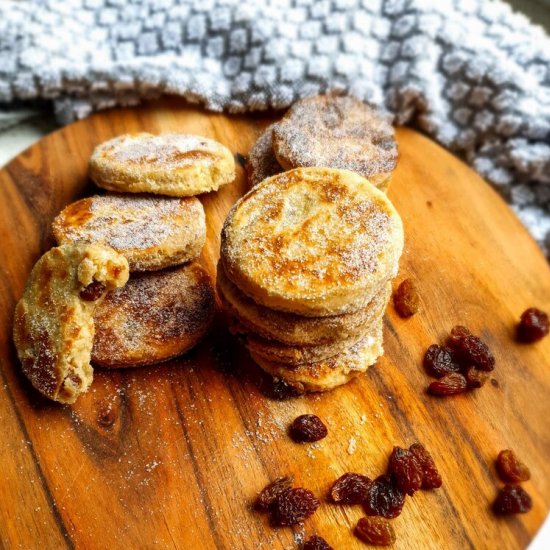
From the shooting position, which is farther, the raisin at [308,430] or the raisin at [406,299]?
the raisin at [406,299]

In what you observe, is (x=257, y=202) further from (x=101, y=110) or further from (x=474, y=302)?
(x=101, y=110)

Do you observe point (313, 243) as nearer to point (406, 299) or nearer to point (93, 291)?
point (406, 299)

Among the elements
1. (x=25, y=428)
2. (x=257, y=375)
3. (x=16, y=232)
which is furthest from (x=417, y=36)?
(x=25, y=428)

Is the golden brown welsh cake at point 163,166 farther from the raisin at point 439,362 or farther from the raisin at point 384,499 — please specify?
the raisin at point 384,499

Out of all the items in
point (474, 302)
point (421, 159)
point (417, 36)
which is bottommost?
point (474, 302)

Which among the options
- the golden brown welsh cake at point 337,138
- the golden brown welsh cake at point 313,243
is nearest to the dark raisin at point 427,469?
the golden brown welsh cake at point 313,243

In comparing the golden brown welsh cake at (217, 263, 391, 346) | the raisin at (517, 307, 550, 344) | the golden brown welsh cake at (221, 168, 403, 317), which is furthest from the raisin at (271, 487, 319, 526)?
the raisin at (517, 307, 550, 344)
